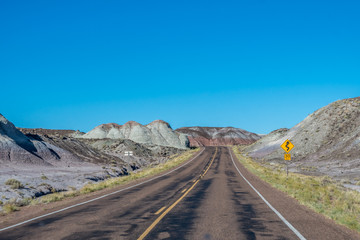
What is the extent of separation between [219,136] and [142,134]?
88479mm

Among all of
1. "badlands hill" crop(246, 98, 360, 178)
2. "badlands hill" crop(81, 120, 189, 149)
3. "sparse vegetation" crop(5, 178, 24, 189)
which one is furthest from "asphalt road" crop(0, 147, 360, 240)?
"badlands hill" crop(81, 120, 189, 149)

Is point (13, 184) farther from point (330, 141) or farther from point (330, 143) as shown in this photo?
point (330, 141)

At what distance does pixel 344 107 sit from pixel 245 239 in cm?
5652

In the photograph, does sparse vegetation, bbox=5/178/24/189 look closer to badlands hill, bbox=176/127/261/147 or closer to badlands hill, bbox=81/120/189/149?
badlands hill, bbox=81/120/189/149

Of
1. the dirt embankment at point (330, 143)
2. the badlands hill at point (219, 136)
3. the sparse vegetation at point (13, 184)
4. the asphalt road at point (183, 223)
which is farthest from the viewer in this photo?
the badlands hill at point (219, 136)

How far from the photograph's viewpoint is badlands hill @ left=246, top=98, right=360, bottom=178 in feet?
Result: 111

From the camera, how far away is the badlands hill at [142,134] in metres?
99.9

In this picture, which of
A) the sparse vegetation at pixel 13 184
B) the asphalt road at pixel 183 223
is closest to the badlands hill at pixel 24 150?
the sparse vegetation at pixel 13 184

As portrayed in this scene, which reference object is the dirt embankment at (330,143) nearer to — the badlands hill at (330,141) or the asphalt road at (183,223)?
the badlands hill at (330,141)

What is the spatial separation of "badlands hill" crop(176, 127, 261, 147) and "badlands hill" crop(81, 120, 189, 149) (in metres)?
55.2

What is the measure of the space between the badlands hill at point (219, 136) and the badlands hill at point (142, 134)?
5517cm

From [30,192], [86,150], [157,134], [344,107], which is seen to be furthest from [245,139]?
[30,192]

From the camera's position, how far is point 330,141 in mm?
45844

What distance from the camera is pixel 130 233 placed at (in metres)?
7.21
